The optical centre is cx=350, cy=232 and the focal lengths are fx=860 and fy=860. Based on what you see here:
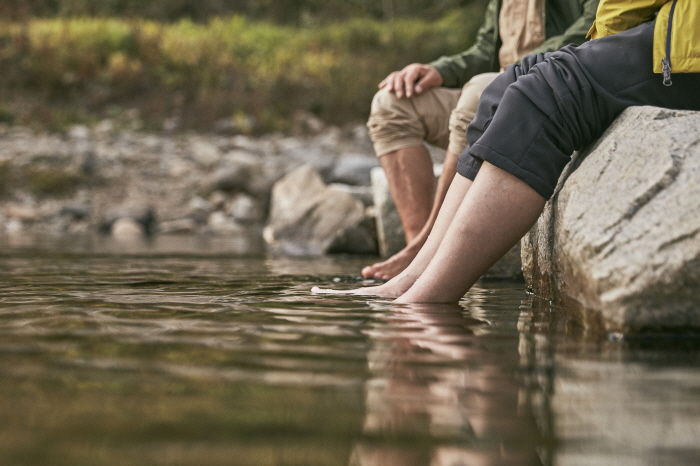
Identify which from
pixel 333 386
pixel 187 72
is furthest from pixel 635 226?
pixel 187 72

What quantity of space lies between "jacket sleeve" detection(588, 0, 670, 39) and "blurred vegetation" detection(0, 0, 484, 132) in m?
10.6

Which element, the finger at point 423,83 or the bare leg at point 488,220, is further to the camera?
the finger at point 423,83

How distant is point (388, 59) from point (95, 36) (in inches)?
212

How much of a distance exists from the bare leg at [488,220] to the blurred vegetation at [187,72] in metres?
10.9

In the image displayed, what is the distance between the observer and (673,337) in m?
1.99

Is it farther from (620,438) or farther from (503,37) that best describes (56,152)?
(620,438)

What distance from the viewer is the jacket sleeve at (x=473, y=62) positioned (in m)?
3.96

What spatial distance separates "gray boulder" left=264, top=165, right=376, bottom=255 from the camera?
6.02 meters

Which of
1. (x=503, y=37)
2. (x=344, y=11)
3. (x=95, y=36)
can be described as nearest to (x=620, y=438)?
(x=503, y=37)

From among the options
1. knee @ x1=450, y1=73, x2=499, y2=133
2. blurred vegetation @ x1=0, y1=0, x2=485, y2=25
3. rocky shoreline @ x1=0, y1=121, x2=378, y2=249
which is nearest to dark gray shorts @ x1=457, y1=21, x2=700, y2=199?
knee @ x1=450, y1=73, x2=499, y2=133

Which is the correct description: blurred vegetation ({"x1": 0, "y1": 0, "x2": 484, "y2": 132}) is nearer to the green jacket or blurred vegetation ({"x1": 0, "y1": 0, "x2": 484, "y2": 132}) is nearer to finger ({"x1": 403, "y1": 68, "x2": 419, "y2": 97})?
the green jacket

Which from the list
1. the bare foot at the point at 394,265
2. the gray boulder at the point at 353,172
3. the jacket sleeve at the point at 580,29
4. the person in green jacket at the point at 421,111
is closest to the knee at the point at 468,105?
the jacket sleeve at the point at 580,29

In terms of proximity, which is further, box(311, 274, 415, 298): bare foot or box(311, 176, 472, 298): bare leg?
box(311, 274, 415, 298): bare foot

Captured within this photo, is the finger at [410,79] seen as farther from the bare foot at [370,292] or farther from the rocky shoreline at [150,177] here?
the rocky shoreline at [150,177]
